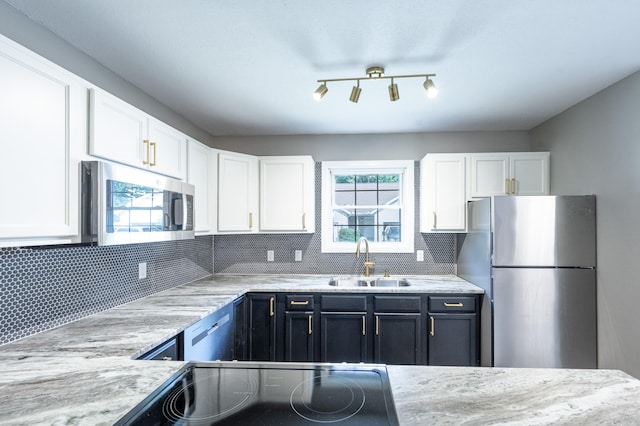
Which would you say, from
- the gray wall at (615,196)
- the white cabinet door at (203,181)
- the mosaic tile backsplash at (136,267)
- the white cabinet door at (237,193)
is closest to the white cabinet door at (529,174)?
the gray wall at (615,196)

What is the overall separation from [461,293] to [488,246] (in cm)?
47

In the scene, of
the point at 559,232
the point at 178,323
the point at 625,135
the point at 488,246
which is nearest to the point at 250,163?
the point at 178,323

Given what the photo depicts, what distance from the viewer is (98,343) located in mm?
1458

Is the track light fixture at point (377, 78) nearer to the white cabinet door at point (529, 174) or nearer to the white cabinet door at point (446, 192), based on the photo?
the white cabinet door at point (446, 192)

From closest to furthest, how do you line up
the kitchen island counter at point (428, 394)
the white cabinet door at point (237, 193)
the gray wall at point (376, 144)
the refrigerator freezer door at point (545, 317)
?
the kitchen island counter at point (428, 394), the refrigerator freezer door at point (545, 317), the white cabinet door at point (237, 193), the gray wall at point (376, 144)

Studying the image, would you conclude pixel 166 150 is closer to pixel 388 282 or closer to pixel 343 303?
pixel 343 303

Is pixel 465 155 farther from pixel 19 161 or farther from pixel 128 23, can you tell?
pixel 19 161

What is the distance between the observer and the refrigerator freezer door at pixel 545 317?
2420 millimetres

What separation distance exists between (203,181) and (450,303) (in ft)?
7.71

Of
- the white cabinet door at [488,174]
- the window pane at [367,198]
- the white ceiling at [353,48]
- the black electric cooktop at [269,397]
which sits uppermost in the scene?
the white ceiling at [353,48]

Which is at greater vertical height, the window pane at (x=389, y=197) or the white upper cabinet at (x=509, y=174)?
the white upper cabinet at (x=509, y=174)

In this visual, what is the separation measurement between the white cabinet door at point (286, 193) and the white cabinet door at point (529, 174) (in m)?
1.91

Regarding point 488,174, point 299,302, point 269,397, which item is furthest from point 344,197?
point 269,397

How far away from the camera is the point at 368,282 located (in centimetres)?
318
